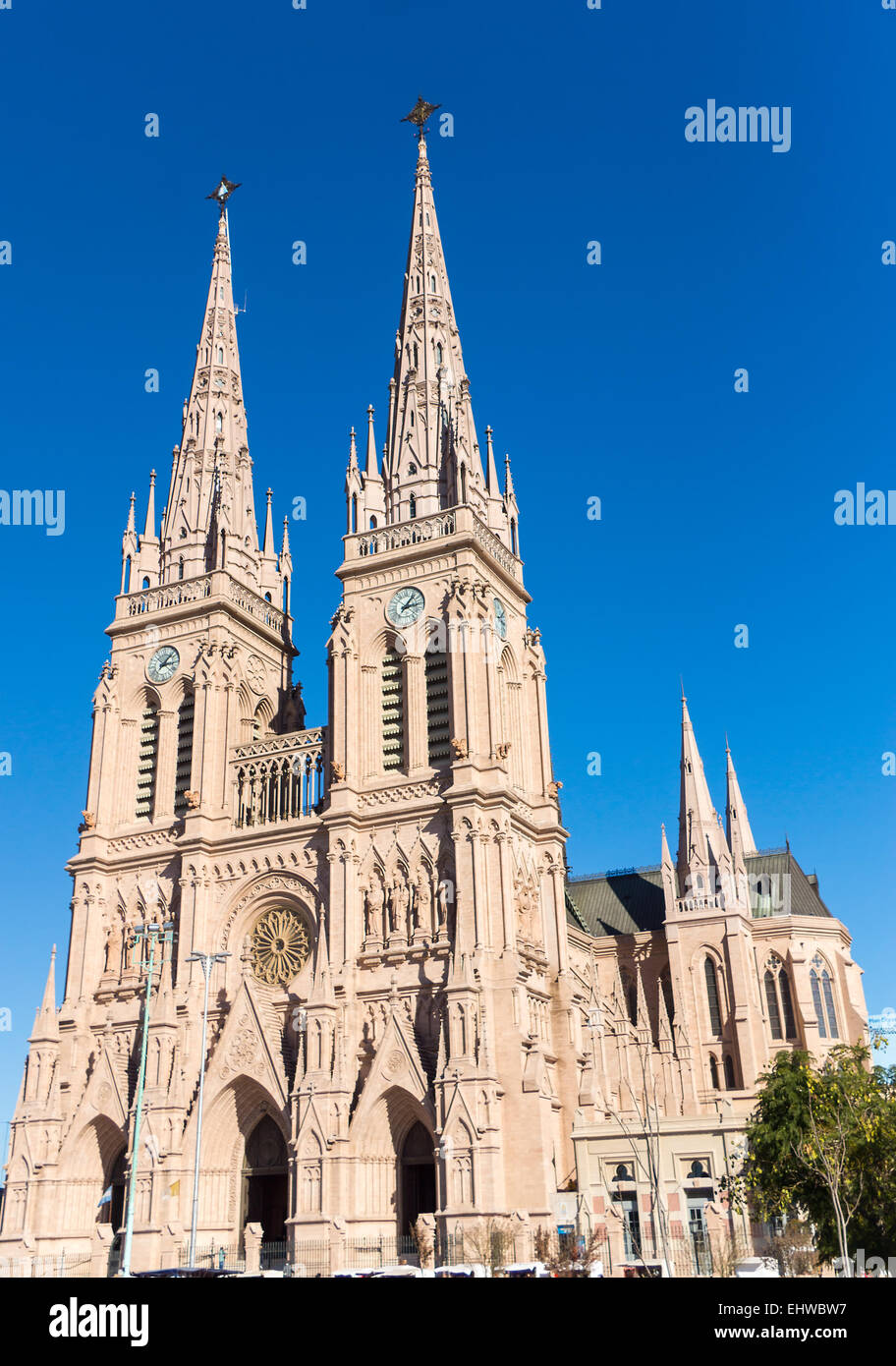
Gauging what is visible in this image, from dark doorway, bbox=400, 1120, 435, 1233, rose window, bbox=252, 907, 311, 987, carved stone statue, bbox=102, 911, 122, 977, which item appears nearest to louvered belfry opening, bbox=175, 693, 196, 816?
carved stone statue, bbox=102, 911, 122, 977

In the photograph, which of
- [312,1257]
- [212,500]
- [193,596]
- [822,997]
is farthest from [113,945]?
[822,997]

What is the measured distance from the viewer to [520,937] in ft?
165

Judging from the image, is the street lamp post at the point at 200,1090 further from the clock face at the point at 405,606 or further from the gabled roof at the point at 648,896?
the gabled roof at the point at 648,896

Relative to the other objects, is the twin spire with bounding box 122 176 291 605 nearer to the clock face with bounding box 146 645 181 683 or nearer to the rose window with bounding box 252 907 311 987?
the clock face with bounding box 146 645 181 683

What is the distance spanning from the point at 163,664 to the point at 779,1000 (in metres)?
36.4

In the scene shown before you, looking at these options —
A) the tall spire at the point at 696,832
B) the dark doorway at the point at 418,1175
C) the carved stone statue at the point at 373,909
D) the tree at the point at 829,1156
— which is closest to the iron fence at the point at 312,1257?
the dark doorway at the point at 418,1175

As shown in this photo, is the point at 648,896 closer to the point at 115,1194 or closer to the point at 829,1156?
the point at 115,1194

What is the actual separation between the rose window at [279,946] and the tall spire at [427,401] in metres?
20.1

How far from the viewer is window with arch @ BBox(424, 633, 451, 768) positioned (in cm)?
5297

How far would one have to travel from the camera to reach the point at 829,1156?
32062mm

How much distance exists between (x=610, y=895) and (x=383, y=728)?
87.1 ft

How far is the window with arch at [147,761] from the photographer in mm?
59500
